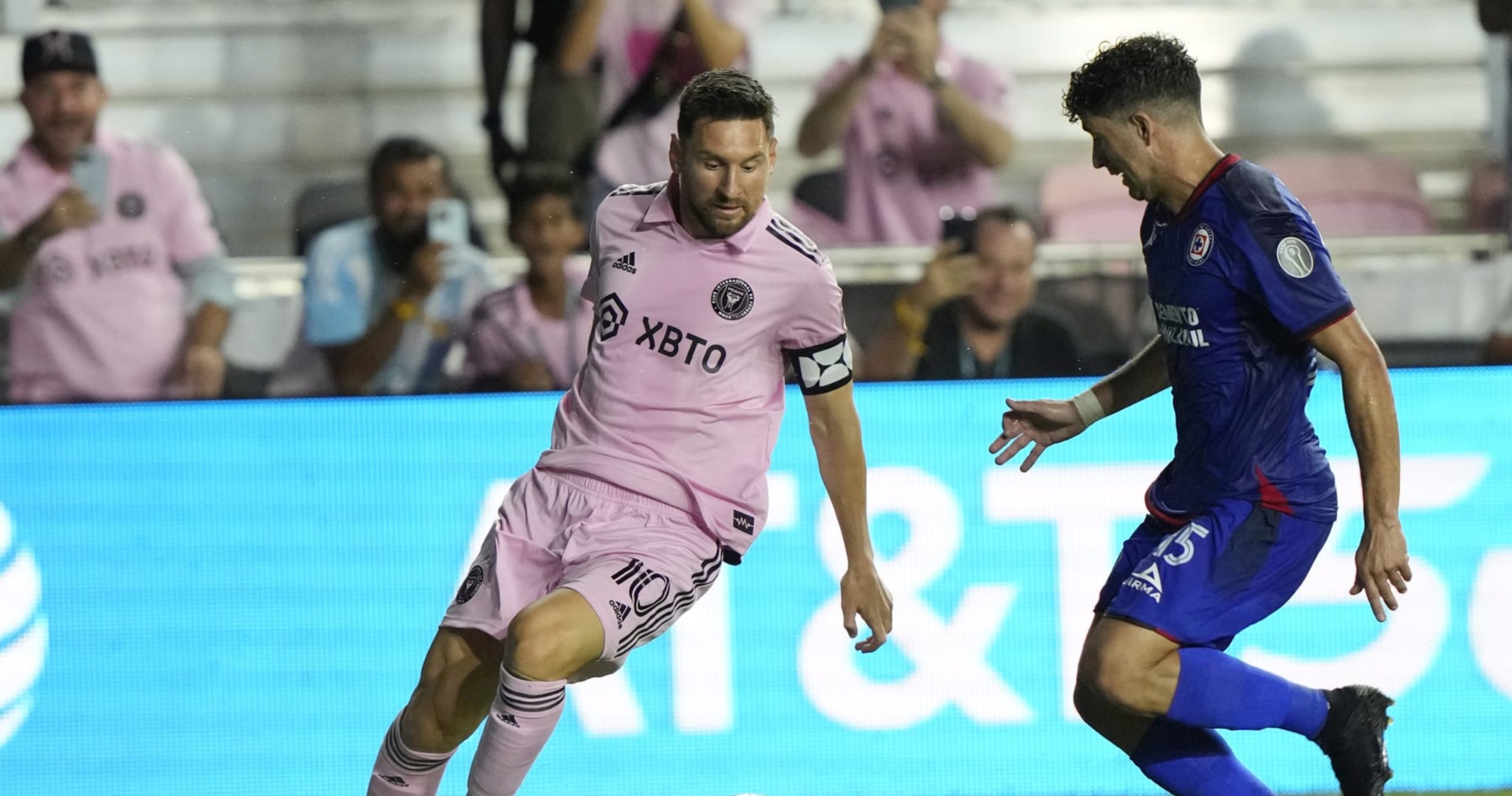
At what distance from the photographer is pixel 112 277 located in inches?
217

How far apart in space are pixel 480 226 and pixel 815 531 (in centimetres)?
157

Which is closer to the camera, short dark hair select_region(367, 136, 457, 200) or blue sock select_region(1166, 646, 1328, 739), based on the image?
blue sock select_region(1166, 646, 1328, 739)

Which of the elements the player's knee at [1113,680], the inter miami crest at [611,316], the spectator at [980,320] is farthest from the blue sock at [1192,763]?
the spectator at [980,320]

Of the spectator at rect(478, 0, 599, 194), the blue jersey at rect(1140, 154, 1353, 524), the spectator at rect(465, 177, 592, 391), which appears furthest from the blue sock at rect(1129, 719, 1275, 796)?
the spectator at rect(478, 0, 599, 194)

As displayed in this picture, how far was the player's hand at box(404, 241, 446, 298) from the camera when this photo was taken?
5.54 meters

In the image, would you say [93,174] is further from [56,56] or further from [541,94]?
[541,94]

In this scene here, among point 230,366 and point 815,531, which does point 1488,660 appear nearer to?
point 815,531

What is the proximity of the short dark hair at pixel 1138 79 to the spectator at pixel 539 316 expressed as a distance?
2197mm

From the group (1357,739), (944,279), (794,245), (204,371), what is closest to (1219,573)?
(1357,739)

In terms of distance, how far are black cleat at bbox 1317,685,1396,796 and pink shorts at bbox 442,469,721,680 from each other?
1.33 metres

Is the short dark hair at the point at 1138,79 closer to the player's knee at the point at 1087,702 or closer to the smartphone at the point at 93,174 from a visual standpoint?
the player's knee at the point at 1087,702

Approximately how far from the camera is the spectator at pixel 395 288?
541cm

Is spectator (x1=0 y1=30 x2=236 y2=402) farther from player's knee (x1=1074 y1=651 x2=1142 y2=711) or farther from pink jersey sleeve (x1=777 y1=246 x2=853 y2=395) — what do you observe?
player's knee (x1=1074 y1=651 x2=1142 y2=711)

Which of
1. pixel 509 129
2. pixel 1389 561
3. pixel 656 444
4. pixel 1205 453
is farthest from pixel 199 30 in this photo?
pixel 1389 561
